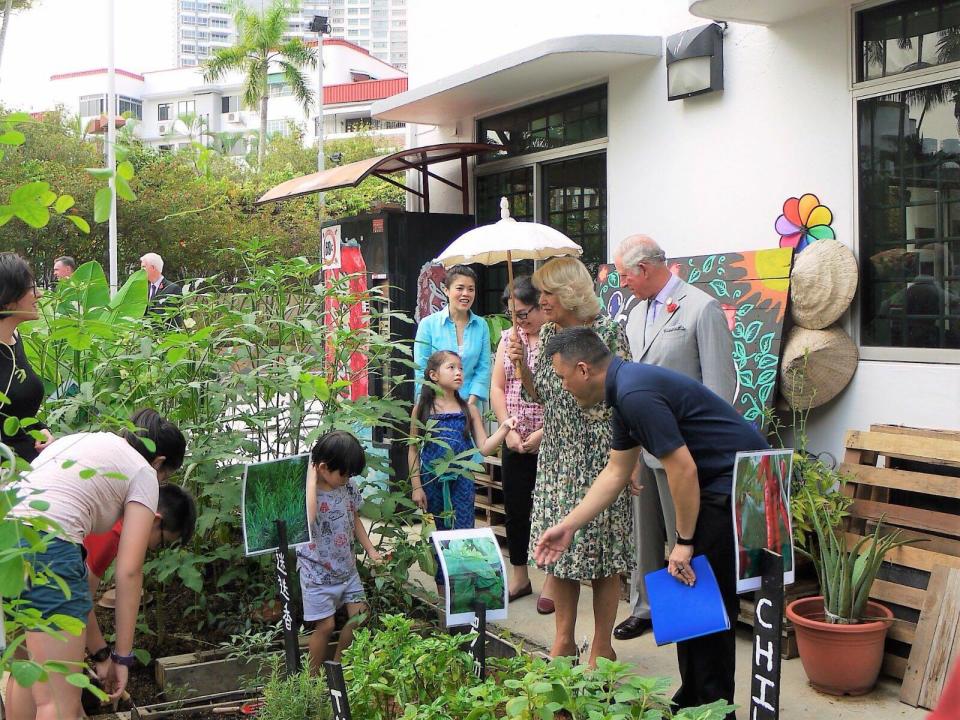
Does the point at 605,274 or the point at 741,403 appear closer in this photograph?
the point at 741,403

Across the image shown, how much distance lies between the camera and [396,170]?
9453 millimetres

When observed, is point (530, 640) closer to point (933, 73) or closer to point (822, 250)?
point (822, 250)

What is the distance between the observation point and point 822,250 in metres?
5.62

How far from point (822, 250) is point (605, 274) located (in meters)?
1.91

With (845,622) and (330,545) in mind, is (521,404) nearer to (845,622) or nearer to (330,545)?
(330,545)

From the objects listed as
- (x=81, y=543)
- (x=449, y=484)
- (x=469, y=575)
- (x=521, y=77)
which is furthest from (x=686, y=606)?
(x=521, y=77)

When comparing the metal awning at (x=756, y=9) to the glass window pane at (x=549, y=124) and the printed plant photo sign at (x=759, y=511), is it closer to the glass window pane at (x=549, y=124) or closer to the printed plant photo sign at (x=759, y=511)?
the glass window pane at (x=549, y=124)

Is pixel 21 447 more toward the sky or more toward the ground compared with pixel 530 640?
more toward the sky

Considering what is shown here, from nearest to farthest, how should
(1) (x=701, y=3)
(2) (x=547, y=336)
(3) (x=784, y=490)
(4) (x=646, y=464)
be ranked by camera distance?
1. (3) (x=784, y=490)
2. (2) (x=547, y=336)
3. (4) (x=646, y=464)
4. (1) (x=701, y=3)

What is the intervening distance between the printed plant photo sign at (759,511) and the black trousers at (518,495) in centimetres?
257

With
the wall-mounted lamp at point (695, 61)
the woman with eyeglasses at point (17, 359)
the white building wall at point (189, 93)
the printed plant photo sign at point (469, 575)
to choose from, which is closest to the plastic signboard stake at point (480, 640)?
the printed plant photo sign at point (469, 575)

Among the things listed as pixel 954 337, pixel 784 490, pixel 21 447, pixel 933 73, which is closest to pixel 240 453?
pixel 21 447

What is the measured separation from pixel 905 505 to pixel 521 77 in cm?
444

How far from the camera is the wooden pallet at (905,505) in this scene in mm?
4500
